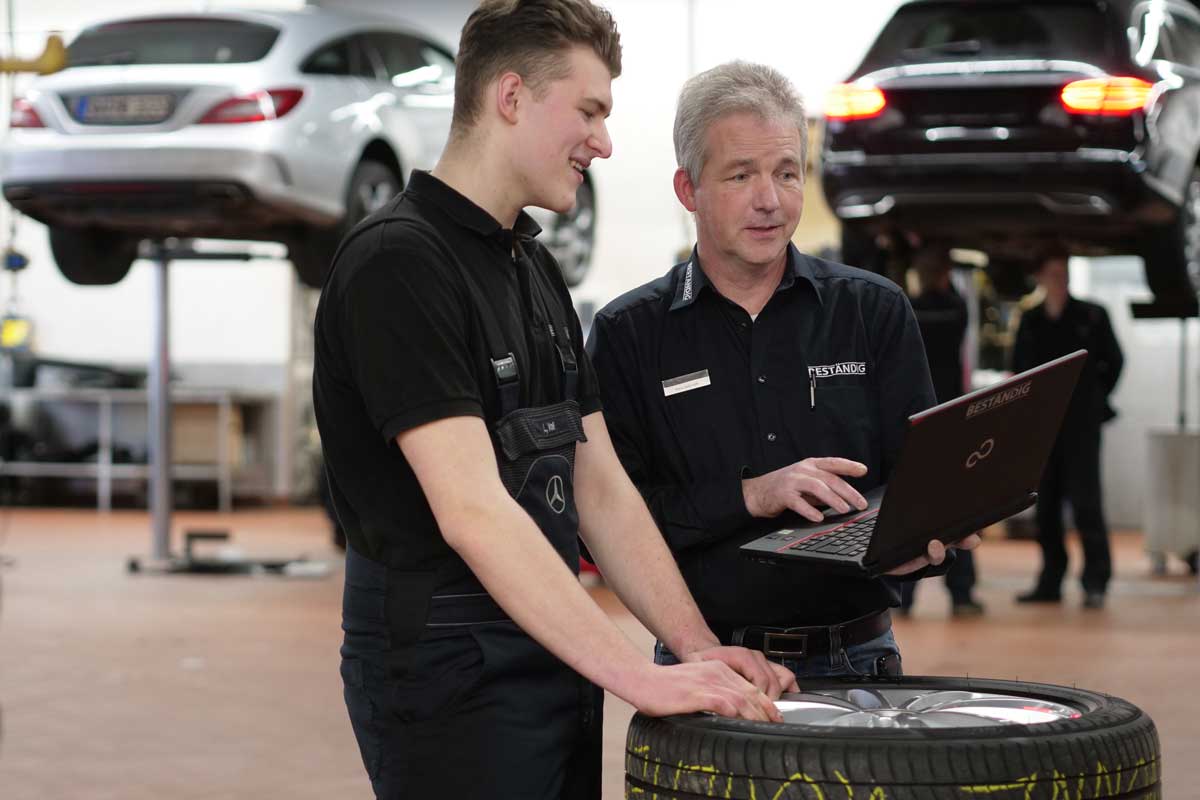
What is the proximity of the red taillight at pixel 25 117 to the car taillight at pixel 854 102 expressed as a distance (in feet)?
12.7

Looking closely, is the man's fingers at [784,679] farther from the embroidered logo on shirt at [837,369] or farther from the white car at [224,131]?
the white car at [224,131]

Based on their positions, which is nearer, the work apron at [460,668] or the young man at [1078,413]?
the work apron at [460,668]

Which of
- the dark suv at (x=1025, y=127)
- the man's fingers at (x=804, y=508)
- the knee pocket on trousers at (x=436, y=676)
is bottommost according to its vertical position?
the knee pocket on trousers at (x=436, y=676)

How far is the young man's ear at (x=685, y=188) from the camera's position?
7.51 feet

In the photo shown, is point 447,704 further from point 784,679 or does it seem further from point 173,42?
point 173,42

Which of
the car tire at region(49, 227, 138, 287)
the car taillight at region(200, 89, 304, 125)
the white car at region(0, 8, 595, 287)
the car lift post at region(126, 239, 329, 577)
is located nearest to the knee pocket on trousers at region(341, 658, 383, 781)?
the white car at region(0, 8, 595, 287)

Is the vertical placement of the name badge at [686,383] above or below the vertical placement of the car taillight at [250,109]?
below

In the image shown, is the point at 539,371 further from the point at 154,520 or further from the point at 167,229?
the point at 154,520

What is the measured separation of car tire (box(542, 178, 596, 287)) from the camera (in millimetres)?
9484

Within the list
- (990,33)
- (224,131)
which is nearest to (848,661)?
(990,33)

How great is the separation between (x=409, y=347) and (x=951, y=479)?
616 mm

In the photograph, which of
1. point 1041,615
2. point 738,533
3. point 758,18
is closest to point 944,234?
point 1041,615

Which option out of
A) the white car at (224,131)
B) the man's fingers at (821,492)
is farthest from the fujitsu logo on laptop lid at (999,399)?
the white car at (224,131)

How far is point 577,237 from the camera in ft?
31.6
